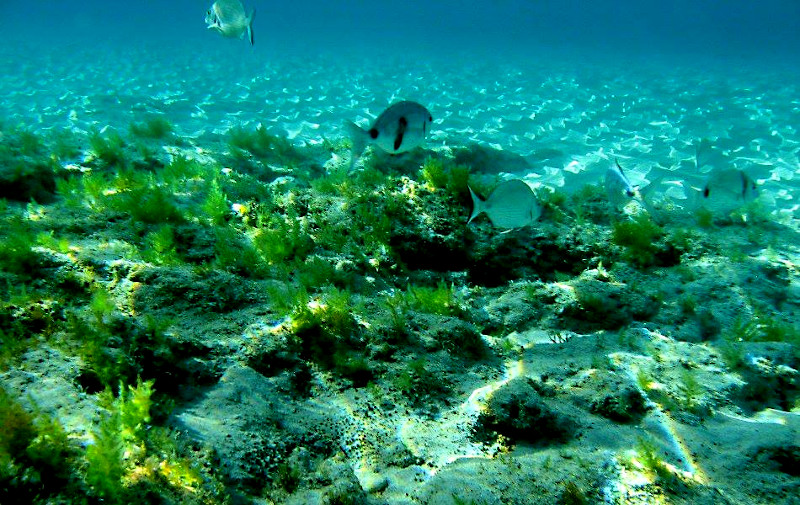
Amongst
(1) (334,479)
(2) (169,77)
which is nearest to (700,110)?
(1) (334,479)

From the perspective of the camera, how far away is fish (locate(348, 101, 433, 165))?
331 cm

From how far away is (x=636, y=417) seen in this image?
109 inches

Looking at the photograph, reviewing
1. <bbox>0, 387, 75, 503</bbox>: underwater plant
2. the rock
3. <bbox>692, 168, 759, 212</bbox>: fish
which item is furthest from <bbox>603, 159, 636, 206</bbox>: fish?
<bbox>0, 387, 75, 503</bbox>: underwater plant

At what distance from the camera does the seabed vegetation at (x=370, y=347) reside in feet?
6.90

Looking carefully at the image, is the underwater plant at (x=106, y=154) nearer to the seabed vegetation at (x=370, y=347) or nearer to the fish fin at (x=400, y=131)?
the seabed vegetation at (x=370, y=347)

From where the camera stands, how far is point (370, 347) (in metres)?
3.14

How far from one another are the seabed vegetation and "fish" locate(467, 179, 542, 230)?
2.83 ft

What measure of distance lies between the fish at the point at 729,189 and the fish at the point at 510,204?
280 centimetres

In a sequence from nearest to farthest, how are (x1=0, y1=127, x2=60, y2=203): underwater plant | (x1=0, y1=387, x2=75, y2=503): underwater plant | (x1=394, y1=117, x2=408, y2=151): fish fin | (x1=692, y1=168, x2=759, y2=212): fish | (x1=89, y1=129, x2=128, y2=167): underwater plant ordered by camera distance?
(x1=0, y1=387, x2=75, y2=503): underwater plant < (x1=394, y1=117, x2=408, y2=151): fish fin < (x1=692, y1=168, x2=759, y2=212): fish < (x1=0, y1=127, x2=60, y2=203): underwater plant < (x1=89, y1=129, x2=128, y2=167): underwater plant

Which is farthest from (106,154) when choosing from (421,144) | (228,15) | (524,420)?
(524,420)

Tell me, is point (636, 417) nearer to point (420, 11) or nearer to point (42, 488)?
point (42, 488)

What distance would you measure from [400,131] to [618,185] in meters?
2.84

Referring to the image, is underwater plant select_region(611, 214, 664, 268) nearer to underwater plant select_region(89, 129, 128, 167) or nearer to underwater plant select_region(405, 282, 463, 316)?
underwater plant select_region(405, 282, 463, 316)

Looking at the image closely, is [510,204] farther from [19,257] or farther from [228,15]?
[228,15]
